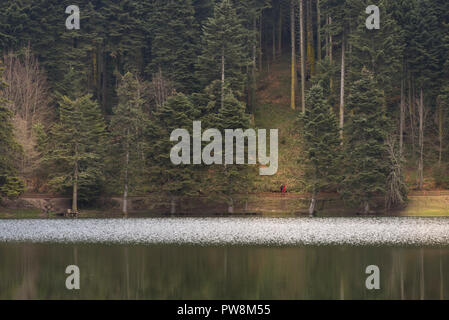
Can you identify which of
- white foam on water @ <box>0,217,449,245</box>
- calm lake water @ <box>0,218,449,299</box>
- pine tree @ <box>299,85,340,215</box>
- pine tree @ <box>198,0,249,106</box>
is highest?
pine tree @ <box>198,0,249,106</box>

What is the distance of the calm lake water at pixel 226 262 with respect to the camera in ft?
64.3

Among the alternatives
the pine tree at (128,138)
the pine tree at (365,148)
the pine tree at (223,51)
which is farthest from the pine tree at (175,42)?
the pine tree at (365,148)

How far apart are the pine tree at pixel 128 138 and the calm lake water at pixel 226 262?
18.1 meters

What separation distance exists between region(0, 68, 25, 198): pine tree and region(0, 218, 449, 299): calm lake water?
41.1ft

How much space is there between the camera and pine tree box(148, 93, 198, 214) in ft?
198

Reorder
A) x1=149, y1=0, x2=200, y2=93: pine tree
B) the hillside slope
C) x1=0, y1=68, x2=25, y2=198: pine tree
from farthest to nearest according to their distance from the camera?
x1=149, y1=0, x2=200, y2=93: pine tree
the hillside slope
x1=0, y1=68, x2=25, y2=198: pine tree

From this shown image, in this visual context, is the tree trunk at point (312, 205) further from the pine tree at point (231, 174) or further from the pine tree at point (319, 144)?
the pine tree at point (231, 174)

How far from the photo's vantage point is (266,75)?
8494 cm

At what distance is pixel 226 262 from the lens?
2572cm

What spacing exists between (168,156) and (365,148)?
18161 millimetres

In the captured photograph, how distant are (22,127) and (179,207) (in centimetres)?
1687

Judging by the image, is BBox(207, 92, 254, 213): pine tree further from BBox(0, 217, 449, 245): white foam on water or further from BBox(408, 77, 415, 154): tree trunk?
BBox(408, 77, 415, 154): tree trunk

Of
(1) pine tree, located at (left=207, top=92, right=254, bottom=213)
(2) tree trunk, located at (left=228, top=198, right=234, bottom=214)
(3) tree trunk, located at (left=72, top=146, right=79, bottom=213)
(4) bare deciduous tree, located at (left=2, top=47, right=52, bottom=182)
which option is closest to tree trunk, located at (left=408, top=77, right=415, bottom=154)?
(1) pine tree, located at (left=207, top=92, right=254, bottom=213)
